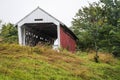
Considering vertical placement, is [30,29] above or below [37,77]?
above

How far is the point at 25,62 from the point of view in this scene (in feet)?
41.4

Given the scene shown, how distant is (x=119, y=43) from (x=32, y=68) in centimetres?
1704

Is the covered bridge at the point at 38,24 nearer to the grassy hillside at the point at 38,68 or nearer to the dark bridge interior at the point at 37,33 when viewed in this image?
the dark bridge interior at the point at 37,33

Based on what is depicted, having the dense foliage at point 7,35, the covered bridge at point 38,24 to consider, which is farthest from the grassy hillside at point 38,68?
the covered bridge at point 38,24

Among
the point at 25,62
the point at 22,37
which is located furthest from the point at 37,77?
the point at 22,37

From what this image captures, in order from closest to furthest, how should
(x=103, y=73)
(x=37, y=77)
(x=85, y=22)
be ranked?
(x=37, y=77) → (x=103, y=73) → (x=85, y=22)

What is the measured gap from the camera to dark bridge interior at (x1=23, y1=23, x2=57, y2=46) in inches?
1149

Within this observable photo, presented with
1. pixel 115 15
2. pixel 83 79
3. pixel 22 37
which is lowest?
pixel 83 79

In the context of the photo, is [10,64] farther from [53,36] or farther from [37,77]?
[53,36]

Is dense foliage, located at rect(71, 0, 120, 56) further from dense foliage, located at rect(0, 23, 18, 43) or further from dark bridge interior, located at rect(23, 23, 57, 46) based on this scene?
dense foliage, located at rect(0, 23, 18, 43)

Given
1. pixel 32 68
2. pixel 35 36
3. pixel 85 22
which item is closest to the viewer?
pixel 32 68

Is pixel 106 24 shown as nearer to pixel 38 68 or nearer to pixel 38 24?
pixel 38 24

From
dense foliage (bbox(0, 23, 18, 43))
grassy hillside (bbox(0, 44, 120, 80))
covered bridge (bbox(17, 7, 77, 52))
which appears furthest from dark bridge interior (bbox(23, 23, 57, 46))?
grassy hillside (bbox(0, 44, 120, 80))

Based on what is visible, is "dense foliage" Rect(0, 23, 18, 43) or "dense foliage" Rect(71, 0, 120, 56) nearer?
"dense foliage" Rect(0, 23, 18, 43)
